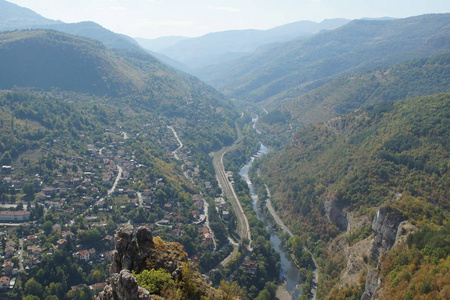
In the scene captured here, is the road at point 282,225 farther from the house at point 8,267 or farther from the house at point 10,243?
the house at point 10,243

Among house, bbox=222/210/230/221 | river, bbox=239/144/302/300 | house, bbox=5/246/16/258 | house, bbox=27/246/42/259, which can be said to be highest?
house, bbox=5/246/16/258

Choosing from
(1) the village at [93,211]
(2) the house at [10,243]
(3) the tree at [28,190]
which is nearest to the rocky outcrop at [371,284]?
(1) the village at [93,211]

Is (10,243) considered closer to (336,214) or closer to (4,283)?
(4,283)

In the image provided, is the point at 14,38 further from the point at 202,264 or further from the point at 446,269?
the point at 446,269

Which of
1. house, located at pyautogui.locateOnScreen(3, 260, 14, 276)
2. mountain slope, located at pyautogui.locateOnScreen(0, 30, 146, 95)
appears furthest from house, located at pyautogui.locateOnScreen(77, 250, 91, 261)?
mountain slope, located at pyautogui.locateOnScreen(0, 30, 146, 95)

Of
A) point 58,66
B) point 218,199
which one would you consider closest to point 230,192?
point 218,199

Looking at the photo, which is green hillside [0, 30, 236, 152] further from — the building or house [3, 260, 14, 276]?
house [3, 260, 14, 276]
